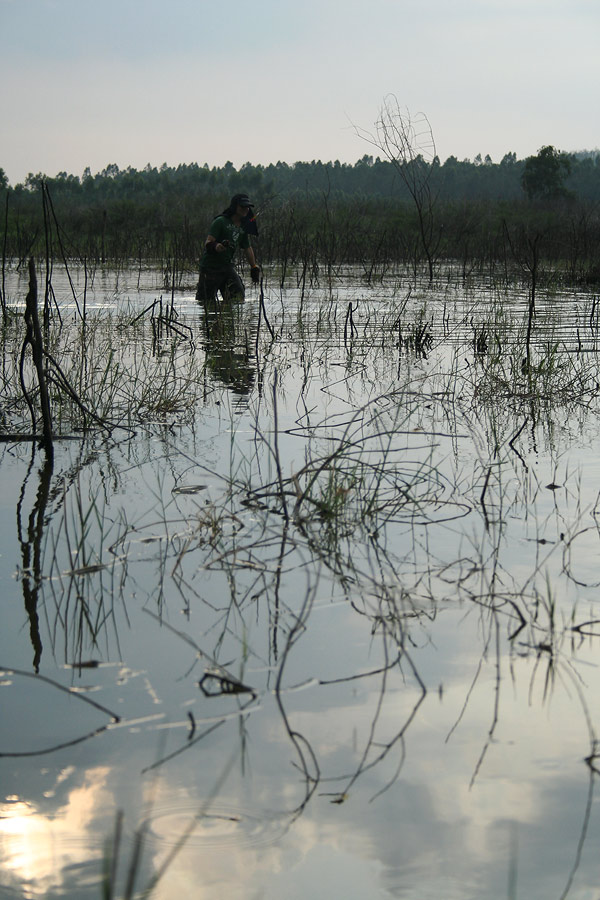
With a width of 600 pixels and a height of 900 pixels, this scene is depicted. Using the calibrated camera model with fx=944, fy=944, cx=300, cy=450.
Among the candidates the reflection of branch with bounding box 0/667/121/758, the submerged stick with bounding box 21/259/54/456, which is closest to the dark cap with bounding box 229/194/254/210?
the submerged stick with bounding box 21/259/54/456

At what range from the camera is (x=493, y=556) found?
303 cm

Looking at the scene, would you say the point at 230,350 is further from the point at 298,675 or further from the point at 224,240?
the point at 298,675

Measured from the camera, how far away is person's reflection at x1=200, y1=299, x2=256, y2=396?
6613mm

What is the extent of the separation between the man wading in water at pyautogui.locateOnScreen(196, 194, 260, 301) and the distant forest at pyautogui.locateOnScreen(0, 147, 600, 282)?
0.43 metres

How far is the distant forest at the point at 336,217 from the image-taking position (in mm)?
13242

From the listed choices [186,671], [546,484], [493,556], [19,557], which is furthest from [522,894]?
[546,484]

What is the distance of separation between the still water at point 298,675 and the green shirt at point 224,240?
21.5 ft

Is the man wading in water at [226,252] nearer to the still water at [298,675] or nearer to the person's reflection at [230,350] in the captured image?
the person's reflection at [230,350]

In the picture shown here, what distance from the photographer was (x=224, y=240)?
35.8 ft

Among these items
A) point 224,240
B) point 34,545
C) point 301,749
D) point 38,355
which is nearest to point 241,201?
point 224,240

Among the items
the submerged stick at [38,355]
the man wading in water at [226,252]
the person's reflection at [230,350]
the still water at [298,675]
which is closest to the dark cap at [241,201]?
the man wading in water at [226,252]

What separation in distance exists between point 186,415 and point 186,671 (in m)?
3.21

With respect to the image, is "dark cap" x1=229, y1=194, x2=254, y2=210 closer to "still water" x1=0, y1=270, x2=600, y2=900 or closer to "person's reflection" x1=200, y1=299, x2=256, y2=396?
"person's reflection" x1=200, y1=299, x2=256, y2=396

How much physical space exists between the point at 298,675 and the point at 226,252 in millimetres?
9455
